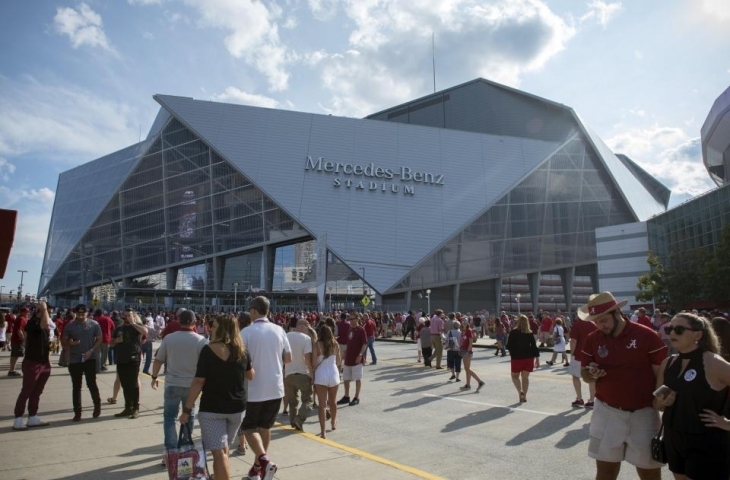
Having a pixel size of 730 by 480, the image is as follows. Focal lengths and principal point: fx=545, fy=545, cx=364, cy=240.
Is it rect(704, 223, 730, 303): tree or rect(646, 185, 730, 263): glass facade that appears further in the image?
rect(646, 185, 730, 263): glass facade

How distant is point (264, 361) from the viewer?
5.79m

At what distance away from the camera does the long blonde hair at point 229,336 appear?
5.07 m

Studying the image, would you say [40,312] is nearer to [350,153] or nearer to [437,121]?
[350,153]

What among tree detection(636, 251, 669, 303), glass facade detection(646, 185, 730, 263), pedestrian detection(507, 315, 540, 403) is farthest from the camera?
glass facade detection(646, 185, 730, 263)

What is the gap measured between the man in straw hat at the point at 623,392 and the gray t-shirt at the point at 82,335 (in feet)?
25.6

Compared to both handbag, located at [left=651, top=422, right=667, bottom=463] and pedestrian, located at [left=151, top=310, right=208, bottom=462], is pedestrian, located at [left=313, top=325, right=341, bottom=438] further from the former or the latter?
handbag, located at [left=651, top=422, right=667, bottom=463]

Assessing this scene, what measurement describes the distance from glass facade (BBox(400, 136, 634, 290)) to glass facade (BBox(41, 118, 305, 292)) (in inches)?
668

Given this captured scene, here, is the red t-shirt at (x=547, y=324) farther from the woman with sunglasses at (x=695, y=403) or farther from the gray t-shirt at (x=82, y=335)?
the woman with sunglasses at (x=695, y=403)

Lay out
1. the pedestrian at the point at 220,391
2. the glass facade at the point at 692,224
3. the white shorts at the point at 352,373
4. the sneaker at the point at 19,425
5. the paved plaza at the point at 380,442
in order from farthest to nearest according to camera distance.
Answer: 1. the glass facade at the point at 692,224
2. the white shorts at the point at 352,373
3. the sneaker at the point at 19,425
4. the paved plaza at the point at 380,442
5. the pedestrian at the point at 220,391

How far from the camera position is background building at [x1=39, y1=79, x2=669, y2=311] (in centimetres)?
5612

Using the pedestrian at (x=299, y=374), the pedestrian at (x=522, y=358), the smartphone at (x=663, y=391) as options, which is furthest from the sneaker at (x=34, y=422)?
the smartphone at (x=663, y=391)

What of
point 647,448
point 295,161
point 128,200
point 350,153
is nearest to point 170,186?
point 128,200

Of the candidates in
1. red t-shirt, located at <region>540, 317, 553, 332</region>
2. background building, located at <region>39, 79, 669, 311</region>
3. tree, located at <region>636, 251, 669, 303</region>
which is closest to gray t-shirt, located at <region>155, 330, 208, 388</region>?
red t-shirt, located at <region>540, 317, 553, 332</region>

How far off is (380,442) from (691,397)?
4609 millimetres
